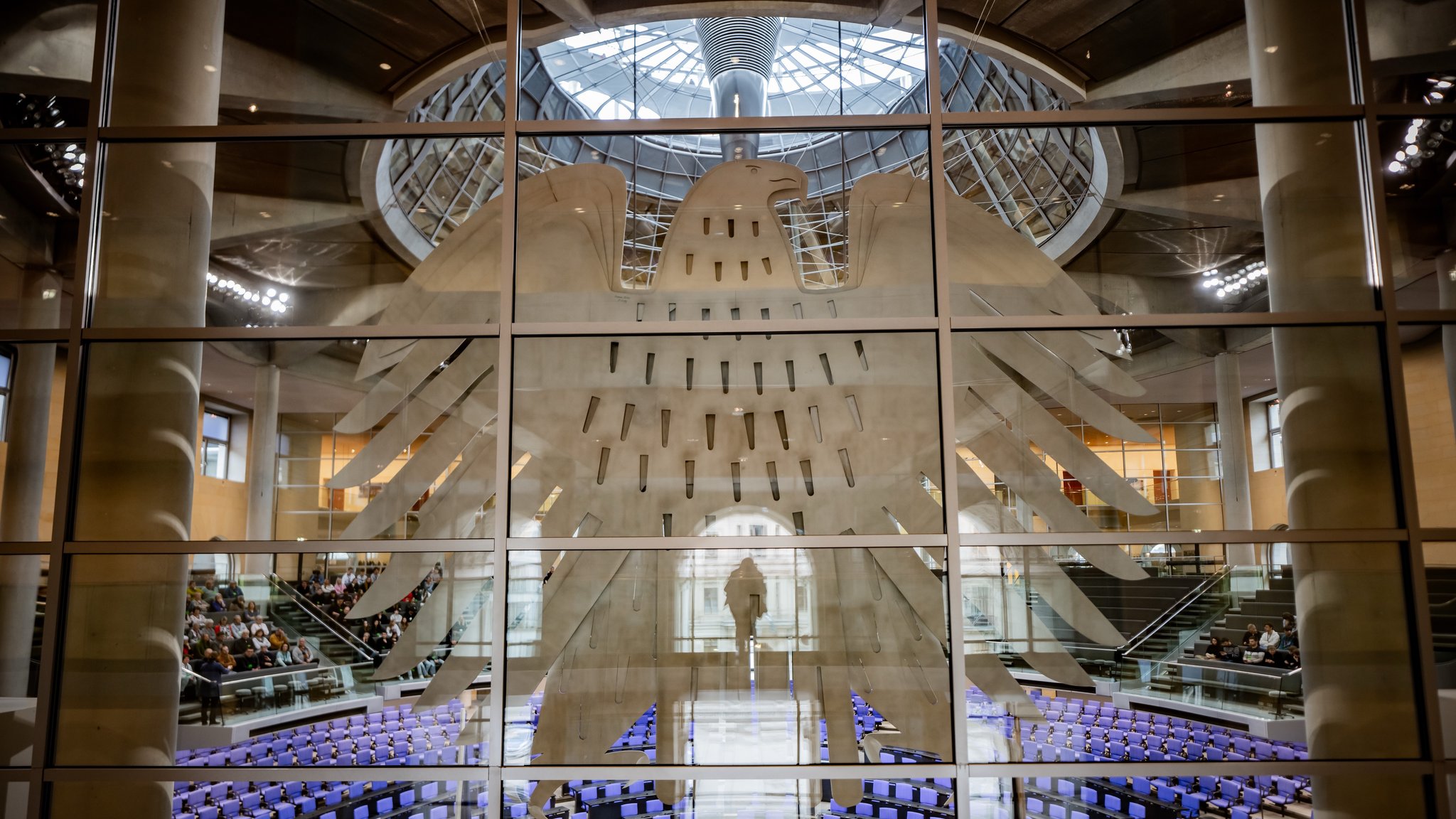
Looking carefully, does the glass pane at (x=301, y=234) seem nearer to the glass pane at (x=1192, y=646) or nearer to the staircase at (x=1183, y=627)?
the glass pane at (x=1192, y=646)

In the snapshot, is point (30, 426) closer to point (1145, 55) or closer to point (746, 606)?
point (746, 606)

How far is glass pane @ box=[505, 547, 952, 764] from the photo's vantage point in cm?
500

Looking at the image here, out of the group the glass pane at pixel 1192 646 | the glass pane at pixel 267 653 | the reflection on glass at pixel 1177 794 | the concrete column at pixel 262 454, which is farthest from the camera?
the concrete column at pixel 262 454

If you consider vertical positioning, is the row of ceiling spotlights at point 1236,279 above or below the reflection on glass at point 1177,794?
above

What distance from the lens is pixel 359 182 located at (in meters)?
5.62

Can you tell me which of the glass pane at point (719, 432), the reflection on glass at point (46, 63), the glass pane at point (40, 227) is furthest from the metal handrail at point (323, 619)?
the reflection on glass at point (46, 63)

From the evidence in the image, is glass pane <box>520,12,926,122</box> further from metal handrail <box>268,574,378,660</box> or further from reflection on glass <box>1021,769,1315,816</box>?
reflection on glass <box>1021,769,1315,816</box>

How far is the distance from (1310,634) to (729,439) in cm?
359

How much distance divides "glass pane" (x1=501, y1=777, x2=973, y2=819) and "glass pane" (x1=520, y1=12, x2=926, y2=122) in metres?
4.00

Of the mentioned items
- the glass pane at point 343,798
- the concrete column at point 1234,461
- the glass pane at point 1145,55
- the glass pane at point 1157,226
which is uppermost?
the glass pane at point 1145,55

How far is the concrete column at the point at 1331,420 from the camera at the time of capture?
4.98 metres

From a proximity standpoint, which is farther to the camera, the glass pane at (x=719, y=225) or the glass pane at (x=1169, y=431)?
the glass pane at (x=719, y=225)

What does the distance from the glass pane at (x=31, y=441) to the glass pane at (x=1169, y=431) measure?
5.52 m

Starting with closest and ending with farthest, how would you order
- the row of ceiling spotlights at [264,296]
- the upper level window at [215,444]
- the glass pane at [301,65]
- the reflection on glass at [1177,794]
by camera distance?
the reflection on glass at [1177,794]
the upper level window at [215,444]
the row of ceiling spotlights at [264,296]
the glass pane at [301,65]
